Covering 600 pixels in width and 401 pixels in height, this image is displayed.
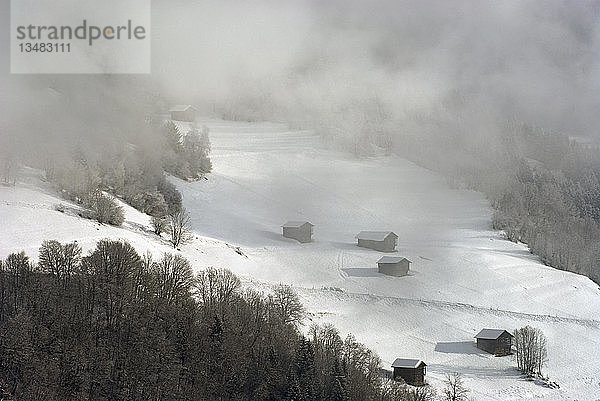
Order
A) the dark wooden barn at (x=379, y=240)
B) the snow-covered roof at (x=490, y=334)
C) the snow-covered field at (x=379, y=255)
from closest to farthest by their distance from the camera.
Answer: the snow-covered field at (x=379, y=255), the snow-covered roof at (x=490, y=334), the dark wooden barn at (x=379, y=240)

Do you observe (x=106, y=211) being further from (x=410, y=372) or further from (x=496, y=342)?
(x=496, y=342)

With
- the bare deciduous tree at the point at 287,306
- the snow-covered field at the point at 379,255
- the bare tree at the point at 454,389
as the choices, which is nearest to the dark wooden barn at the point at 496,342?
the snow-covered field at the point at 379,255

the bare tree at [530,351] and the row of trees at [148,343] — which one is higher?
the row of trees at [148,343]

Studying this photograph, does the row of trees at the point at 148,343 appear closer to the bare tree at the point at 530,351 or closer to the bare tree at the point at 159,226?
the bare tree at the point at 530,351

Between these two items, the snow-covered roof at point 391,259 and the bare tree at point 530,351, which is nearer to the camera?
the bare tree at point 530,351

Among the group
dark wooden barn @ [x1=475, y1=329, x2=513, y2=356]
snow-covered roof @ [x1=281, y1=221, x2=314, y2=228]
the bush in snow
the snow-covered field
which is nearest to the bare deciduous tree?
the snow-covered field

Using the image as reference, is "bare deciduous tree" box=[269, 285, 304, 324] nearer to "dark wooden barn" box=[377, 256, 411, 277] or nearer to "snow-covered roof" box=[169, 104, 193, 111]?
"dark wooden barn" box=[377, 256, 411, 277]

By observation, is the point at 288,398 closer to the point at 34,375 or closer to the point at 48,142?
the point at 34,375
